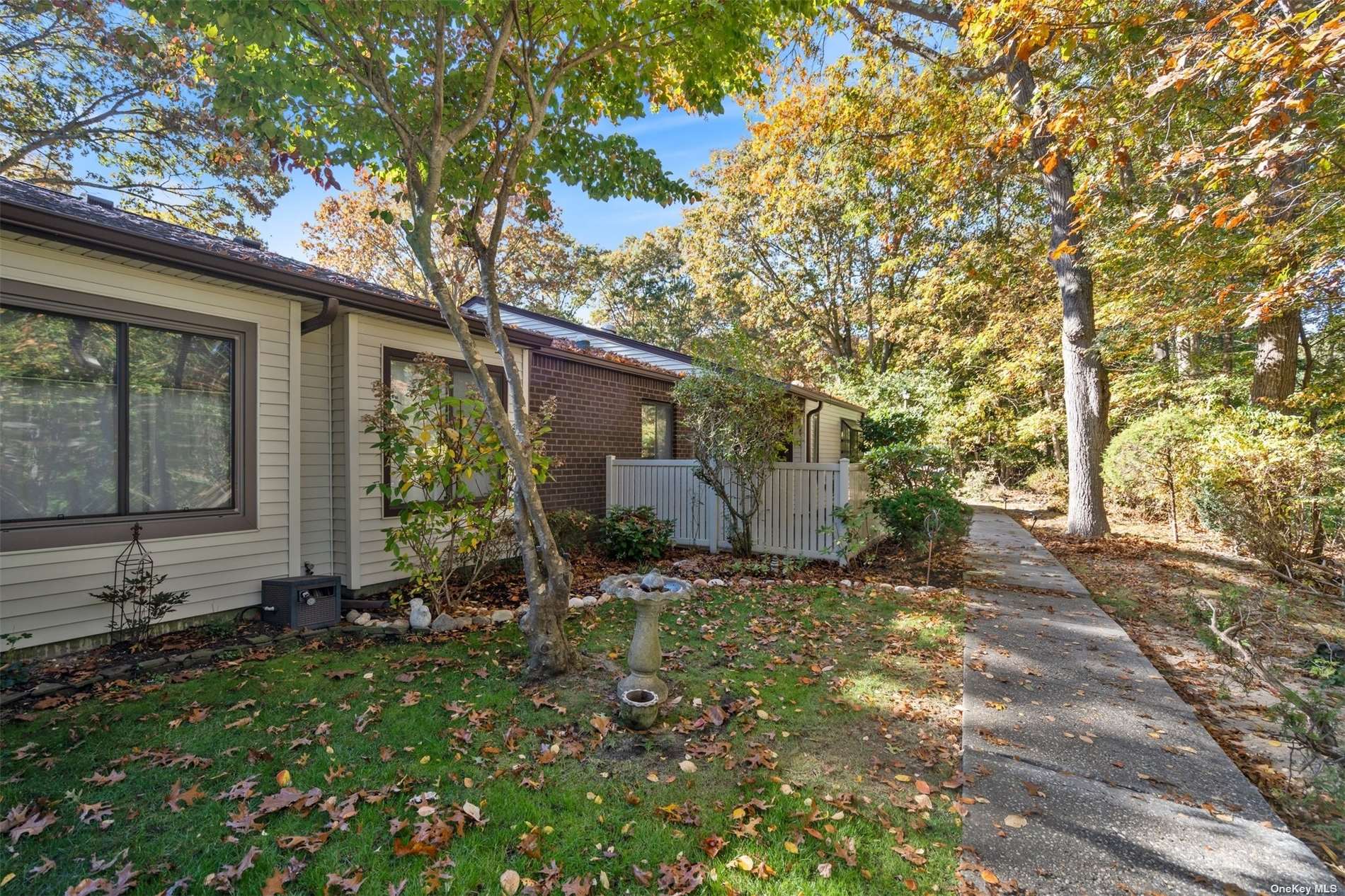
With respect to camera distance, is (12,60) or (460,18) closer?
(460,18)

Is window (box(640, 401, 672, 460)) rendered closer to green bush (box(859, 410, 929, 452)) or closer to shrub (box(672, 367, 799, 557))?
shrub (box(672, 367, 799, 557))

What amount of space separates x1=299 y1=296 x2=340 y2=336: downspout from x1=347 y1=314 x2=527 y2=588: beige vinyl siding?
295 mm

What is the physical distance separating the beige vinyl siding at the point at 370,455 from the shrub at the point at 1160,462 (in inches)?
421

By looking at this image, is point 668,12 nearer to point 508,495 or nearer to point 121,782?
point 508,495

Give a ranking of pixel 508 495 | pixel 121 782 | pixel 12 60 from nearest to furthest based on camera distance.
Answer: pixel 121 782, pixel 508 495, pixel 12 60

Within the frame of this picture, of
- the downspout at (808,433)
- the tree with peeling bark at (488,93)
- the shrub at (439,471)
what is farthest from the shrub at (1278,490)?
the shrub at (439,471)

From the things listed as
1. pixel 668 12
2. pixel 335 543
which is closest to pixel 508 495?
pixel 335 543

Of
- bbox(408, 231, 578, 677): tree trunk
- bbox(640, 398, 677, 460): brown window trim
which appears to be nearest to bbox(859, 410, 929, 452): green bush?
bbox(640, 398, 677, 460): brown window trim

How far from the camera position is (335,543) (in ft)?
18.7

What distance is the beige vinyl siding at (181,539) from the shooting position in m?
3.93

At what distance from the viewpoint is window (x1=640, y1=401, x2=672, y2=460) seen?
1059cm

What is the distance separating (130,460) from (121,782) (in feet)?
9.14

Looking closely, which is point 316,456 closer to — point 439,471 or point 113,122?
point 439,471

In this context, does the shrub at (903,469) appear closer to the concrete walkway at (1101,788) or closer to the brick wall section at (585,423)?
the brick wall section at (585,423)
